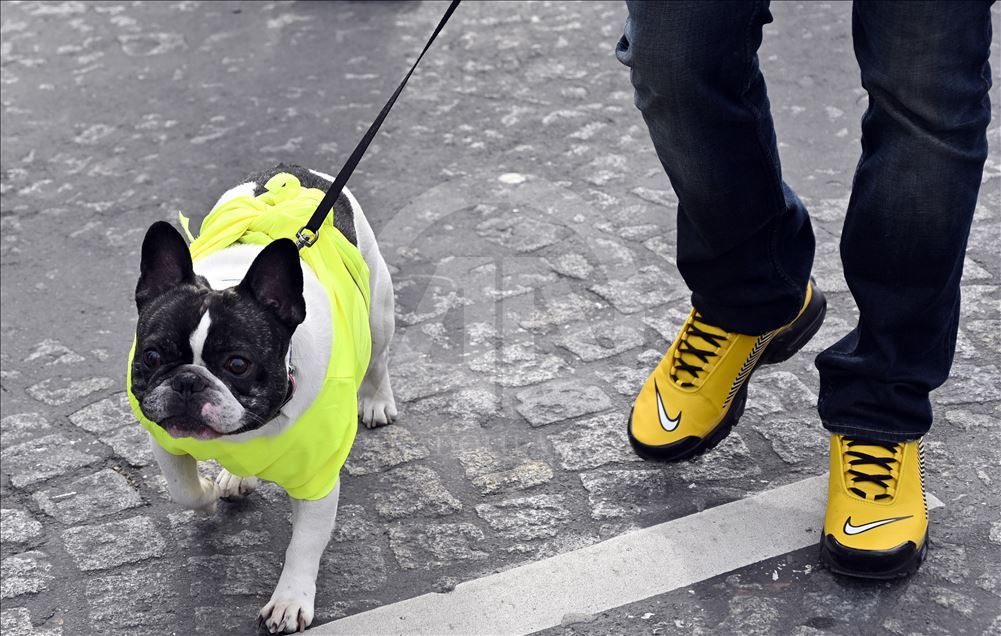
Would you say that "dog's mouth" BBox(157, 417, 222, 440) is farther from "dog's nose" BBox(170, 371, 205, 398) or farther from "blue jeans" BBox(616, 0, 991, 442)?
"blue jeans" BBox(616, 0, 991, 442)

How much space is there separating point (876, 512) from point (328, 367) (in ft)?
4.46

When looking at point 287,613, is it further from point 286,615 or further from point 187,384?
point 187,384

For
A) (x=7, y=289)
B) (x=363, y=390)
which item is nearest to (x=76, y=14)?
(x=7, y=289)

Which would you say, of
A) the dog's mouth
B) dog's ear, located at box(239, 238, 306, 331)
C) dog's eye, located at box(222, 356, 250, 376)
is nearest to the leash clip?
dog's ear, located at box(239, 238, 306, 331)

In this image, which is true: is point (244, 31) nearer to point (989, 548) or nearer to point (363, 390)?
point (363, 390)

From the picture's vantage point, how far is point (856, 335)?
2.80m

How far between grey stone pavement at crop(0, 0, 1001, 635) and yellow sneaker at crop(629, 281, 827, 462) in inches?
3.8

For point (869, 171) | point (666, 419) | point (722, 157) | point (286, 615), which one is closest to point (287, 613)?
point (286, 615)

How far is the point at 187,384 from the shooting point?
246 cm

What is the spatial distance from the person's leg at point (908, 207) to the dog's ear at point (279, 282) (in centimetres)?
130

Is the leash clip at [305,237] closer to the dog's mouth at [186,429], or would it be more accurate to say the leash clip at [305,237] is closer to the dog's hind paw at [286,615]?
the dog's mouth at [186,429]

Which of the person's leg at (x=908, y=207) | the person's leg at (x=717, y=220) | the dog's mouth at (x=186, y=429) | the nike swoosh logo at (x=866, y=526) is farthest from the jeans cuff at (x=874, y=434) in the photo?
the dog's mouth at (x=186, y=429)

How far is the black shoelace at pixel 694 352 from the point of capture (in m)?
3.12

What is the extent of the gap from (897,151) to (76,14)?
661 centimetres
